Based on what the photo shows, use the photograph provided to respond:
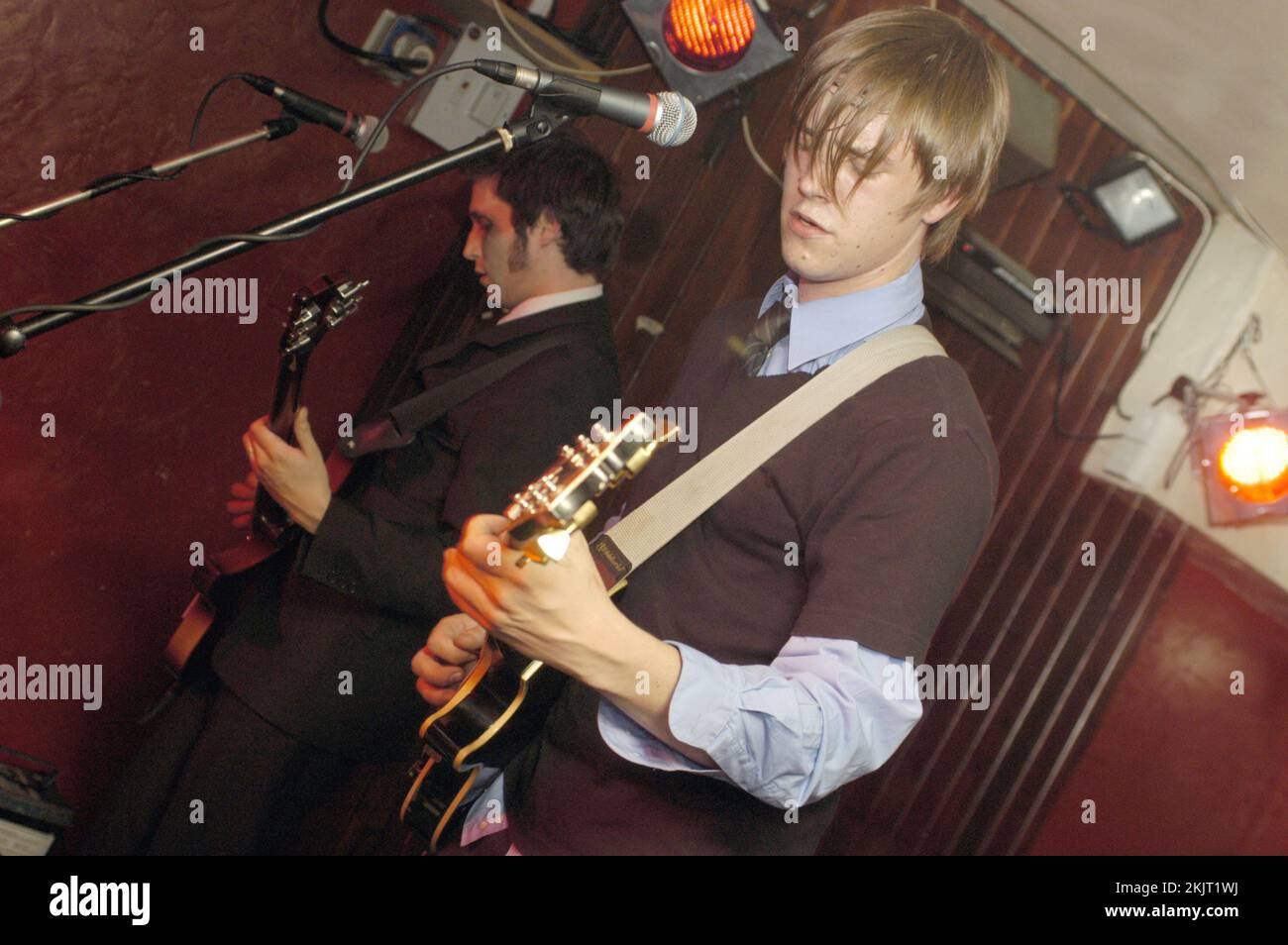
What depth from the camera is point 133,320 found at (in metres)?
2.45

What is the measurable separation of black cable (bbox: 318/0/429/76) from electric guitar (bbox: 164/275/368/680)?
80 cm

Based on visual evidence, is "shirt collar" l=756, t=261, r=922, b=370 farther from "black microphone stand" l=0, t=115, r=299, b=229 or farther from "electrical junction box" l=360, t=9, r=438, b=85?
"electrical junction box" l=360, t=9, r=438, b=85

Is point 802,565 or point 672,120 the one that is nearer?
point 802,565

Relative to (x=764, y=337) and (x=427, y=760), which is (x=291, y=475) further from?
(x=764, y=337)

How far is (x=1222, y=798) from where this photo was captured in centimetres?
320

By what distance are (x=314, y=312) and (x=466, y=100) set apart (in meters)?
1.05

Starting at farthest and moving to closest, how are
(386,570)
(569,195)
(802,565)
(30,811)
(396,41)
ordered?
(396,41)
(569,195)
(386,570)
(30,811)
(802,565)

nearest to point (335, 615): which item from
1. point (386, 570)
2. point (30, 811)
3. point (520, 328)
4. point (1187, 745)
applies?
point (386, 570)

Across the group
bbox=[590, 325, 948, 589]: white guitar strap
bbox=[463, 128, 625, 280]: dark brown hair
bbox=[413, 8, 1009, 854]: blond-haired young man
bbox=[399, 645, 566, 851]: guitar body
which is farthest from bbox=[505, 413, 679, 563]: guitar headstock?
bbox=[463, 128, 625, 280]: dark brown hair

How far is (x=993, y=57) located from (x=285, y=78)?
176cm
